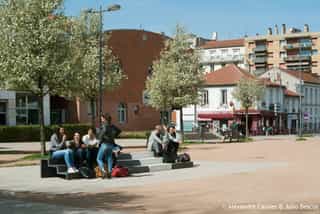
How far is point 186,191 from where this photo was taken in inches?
504

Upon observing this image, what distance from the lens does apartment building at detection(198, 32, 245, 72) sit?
110938 millimetres

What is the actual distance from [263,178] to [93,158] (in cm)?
482

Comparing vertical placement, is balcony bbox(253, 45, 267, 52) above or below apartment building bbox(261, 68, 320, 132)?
above

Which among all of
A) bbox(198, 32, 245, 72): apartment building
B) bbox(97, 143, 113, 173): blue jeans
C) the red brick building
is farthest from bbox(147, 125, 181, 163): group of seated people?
bbox(198, 32, 245, 72): apartment building

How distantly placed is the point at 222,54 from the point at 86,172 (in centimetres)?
9824

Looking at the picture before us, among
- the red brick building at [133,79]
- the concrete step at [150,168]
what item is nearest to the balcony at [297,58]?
the red brick building at [133,79]

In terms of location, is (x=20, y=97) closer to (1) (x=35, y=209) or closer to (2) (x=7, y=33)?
(2) (x=7, y=33)

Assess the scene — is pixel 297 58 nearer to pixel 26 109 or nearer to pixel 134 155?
pixel 26 109

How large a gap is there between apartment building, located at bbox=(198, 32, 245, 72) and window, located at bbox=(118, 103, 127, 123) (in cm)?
4642

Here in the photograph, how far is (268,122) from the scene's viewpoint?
77.9 metres

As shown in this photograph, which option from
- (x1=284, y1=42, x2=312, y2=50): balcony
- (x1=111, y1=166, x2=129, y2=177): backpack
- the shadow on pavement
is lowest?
the shadow on pavement

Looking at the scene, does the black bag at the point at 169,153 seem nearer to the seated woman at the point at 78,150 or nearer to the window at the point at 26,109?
the seated woman at the point at 78,150

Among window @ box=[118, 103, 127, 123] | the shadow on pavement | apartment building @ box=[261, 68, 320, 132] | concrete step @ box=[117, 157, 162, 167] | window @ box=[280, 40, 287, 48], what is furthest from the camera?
window @ box=[280, 40, 287, 48]

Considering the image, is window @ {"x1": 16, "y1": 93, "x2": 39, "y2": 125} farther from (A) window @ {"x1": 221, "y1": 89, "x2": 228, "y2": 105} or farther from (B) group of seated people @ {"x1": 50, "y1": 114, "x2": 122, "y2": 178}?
(B) group of seated people @ {"x1": 50, "y1": 114, "x2": 122, "y2": 178}
